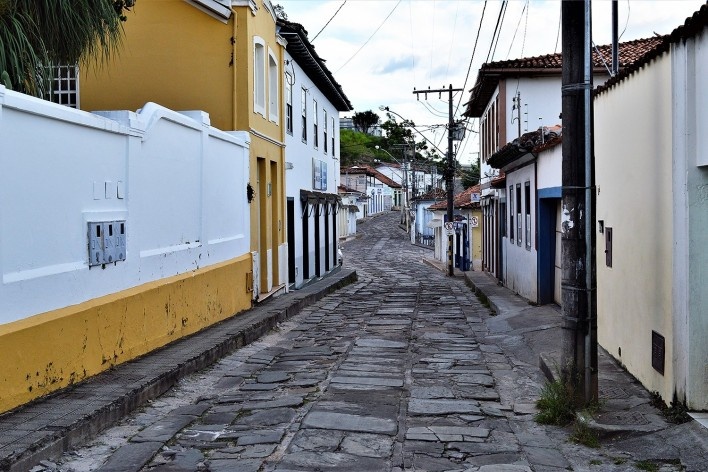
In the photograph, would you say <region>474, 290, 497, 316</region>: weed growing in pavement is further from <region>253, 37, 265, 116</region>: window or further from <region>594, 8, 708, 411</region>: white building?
<region>594, 8, 708, 411</region>: white building

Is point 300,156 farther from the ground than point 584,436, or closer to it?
farther from the ground

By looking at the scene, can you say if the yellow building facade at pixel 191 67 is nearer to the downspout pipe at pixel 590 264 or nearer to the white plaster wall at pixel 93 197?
the white plaster wall at pixel 93 197

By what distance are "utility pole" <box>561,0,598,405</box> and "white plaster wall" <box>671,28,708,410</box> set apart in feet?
2.56

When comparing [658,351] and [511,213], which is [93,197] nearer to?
[658,351]

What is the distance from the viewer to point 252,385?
29.9 feet

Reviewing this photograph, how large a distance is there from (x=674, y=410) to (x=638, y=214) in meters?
2.11

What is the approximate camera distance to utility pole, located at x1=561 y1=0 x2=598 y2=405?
281 inches

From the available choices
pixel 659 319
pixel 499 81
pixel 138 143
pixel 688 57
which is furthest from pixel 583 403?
pixel 499 81

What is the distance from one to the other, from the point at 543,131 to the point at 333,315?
5.60 meters

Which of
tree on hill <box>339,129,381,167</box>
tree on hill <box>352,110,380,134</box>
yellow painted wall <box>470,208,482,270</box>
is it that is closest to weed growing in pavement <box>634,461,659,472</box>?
yellow painted wall <box>470,208,482,270</box>

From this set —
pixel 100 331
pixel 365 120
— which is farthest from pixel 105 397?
pixel 365 120

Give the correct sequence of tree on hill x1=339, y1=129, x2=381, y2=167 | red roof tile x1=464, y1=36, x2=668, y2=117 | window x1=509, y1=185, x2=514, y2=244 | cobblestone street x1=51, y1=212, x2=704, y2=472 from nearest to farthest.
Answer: cobblestone street x1=51, y1=212, x2=704, y2=472
window x1=509, y1=185, x2=514, y2=244
red roof tile x1=464, y1=36, x2=668, y2=117
tree on hill x1=339, y1=129, x2=381, y2=167

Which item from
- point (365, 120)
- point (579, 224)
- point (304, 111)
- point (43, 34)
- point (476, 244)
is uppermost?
point (365, 120)

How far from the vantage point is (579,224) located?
718 centimetres
